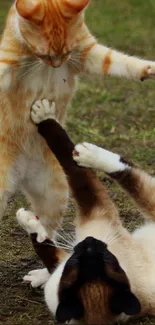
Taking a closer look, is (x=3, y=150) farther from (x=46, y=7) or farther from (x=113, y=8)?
(x=113, y=8)

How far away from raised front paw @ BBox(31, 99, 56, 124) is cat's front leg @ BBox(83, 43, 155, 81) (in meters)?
0.35

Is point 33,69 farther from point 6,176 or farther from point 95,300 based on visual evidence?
point 95,300

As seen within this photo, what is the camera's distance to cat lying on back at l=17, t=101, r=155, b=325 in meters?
4.71

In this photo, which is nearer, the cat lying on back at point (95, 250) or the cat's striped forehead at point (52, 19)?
the cat lying on back at point (95, 250)

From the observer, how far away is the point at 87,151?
5.44 m

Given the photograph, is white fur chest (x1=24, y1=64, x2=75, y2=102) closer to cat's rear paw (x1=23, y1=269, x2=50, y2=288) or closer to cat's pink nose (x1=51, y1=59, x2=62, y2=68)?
cat's pink nose (x1=51, y1=59, x2=62, y2=68)

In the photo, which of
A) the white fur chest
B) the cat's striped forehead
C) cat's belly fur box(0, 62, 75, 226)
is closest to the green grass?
cat's belly fur box(0, 62, 75, 226)

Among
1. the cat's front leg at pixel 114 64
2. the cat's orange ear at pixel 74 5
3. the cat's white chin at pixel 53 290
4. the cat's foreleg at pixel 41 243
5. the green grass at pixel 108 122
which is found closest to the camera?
the cat's white chin at pixel 53 290

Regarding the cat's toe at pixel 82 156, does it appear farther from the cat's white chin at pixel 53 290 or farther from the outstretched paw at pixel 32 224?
the cat's white chin at pixel 53 290

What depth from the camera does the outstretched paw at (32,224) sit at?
538 centimetres

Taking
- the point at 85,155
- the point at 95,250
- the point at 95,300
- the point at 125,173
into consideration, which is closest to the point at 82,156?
the point at 85,155

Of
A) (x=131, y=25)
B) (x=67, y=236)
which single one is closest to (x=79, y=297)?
(x=67, y=236)

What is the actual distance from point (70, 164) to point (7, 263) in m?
1.05

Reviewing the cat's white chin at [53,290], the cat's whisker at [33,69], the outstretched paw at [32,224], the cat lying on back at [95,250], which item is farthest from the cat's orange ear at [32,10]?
the cat's white chin at [53,290]
